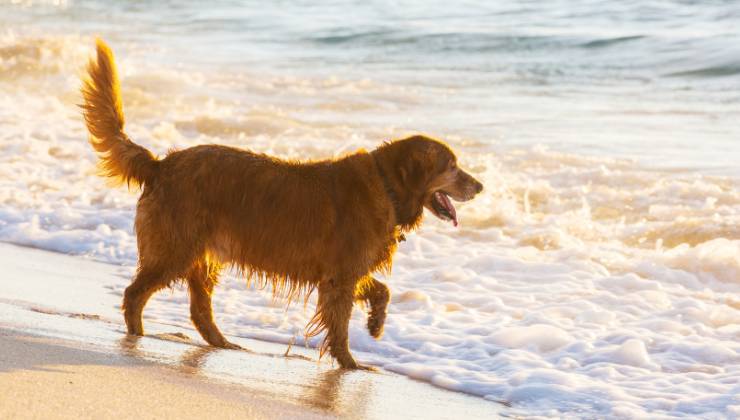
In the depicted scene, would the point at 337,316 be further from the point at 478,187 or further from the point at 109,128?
the point at 109,128

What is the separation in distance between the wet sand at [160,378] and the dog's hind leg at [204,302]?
0.09 m

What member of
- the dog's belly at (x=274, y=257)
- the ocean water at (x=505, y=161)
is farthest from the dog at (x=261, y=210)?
the ocean water at (x=505, y=161)

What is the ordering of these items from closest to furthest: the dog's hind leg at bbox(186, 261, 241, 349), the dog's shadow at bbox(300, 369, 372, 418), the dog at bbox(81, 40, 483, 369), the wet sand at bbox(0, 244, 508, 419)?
1. the wet sand at bbox(0, 244, 508, 419)
2. the dog's shadow at bbox(300, 369, 372, 418)
3. the dog at bbox(81, 40, 483, 369)
4. the dog's hind leg at bbox(186, 261, 241, 349)

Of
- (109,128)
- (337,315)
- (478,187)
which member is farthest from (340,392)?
Answer: (109,128)

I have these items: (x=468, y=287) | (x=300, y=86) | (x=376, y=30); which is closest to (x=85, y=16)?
(x=376, y=30)

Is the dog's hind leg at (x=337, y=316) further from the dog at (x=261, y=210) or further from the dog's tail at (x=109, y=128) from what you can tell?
the dog's tail at (x=109, y=128)

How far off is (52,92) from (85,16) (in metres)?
15.9

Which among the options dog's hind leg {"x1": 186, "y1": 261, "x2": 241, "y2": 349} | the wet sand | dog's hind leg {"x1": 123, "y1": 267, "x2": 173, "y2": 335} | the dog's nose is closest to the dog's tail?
dog's hind leg {"x1": 123, "y1": 267, "x2": 173, "y2": 335}

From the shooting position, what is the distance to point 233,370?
5.31 meters

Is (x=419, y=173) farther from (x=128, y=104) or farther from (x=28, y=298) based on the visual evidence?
(x=128, y=104)

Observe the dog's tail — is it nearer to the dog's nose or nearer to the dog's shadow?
the dog's shadow

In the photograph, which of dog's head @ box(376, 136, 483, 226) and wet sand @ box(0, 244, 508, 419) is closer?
wet sand @ box(0, 244, 508, 419)

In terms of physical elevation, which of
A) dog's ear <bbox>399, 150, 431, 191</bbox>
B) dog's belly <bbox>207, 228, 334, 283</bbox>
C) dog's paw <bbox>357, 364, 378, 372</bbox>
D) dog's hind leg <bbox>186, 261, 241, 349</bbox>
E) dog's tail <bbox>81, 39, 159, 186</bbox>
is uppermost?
dog's ear <bbox>399, 150, 431, 191</bbox>

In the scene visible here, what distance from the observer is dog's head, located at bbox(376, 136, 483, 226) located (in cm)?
596
